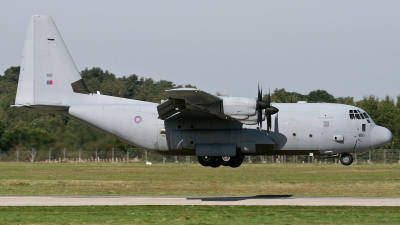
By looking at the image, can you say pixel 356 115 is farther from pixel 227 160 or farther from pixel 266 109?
→ pixel 227 160

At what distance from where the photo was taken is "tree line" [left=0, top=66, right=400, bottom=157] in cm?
4650

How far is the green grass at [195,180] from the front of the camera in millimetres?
35656

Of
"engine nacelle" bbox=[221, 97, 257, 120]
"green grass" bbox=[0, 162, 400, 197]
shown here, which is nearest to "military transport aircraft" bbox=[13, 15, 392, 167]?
"engine nacelle" bbox=[221, 97, 257, 120]

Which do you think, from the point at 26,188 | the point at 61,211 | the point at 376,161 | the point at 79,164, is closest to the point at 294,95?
the point at 376,161

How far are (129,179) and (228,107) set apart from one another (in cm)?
1679

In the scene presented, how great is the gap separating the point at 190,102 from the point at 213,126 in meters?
3.44

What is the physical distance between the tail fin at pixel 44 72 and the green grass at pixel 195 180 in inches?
208

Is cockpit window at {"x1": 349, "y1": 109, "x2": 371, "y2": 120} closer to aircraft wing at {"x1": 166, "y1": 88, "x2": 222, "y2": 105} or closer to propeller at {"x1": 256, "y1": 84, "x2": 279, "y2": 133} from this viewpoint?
propeller at {"x1": 256, "y1": 84, "x2": 279, "y2": 133}

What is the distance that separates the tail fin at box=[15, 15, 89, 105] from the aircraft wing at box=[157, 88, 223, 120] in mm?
6370

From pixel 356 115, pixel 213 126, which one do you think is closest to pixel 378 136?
pixel 356 115

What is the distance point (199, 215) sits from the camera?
23.2 metres

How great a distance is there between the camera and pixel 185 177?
4397cm

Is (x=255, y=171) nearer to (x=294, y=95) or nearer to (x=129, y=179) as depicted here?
(x=129, y=179)

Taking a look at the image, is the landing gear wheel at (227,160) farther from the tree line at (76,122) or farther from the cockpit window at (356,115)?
the tree line at (76,122)
